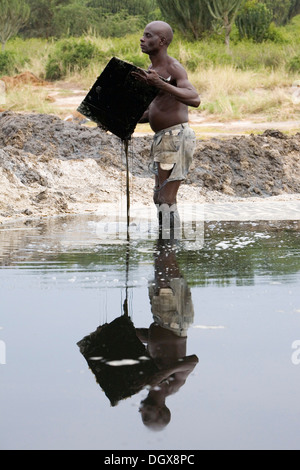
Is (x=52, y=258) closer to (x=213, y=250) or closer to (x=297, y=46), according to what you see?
(x=213, y=250)

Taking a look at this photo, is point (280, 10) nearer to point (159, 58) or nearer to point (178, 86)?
point (159, 58)

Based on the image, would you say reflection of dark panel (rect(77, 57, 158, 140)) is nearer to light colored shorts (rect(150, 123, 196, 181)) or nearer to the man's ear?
light colored shorts (rect(150, 123, 196, 181))

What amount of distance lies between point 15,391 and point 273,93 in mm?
17705

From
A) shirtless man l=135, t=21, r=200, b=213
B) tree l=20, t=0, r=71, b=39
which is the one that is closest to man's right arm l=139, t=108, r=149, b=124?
shirtless man l=135, t=21, r=200, b=213

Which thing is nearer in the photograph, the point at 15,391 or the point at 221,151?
the point at 15,391

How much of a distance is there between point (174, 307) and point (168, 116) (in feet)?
9.12

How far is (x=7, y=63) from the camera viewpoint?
85.6ft

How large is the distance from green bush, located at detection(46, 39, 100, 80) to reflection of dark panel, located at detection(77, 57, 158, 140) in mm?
17738

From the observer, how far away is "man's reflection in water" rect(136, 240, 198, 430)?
9.73ft

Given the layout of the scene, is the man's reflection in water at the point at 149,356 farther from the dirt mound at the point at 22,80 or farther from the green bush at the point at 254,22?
the green bush at the point at 254,22

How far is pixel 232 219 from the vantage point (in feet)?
30.1

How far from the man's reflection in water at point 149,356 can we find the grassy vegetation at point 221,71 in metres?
13.9

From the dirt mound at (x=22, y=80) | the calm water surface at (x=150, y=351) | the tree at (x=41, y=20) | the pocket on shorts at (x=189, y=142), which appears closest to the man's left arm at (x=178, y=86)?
the pocket on shorts at (x=189, y=142)

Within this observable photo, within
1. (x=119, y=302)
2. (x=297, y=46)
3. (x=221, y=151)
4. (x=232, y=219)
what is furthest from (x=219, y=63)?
(x=119, y=302)
